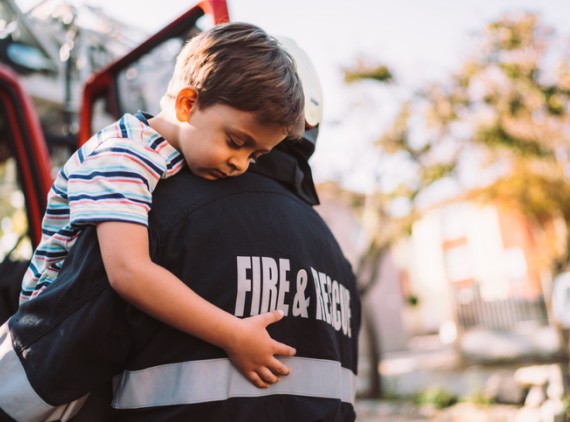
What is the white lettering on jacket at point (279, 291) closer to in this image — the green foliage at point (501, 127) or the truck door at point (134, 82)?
the truck door at point (134, 82)

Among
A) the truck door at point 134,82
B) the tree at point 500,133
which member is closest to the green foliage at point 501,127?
the tree at point 500,133

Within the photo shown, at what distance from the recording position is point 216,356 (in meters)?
1.18

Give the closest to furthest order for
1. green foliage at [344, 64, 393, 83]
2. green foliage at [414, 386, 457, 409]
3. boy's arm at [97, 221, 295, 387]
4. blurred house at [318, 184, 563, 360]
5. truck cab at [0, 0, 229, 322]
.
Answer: boy's arm at [97, 221, 295, 387], truck cab at [0, 0, 229, 322], green foliage at [414, 386, 457, 409], green foliage at [344, 64, 393, 83], blurred house at [318, 184, 563, 360]

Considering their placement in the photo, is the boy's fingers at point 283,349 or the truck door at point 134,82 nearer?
the boy's fingers at point 283,349

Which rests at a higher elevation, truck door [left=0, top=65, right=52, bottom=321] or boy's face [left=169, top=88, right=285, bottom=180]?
boy's face [left=169, top=88, right=285, bottom=180]

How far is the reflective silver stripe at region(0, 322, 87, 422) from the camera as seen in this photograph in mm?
1129

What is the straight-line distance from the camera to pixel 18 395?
1.13 m

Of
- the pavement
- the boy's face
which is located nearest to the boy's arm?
the boy's face

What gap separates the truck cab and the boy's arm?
1.43 meters

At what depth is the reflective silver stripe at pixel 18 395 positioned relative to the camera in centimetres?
113

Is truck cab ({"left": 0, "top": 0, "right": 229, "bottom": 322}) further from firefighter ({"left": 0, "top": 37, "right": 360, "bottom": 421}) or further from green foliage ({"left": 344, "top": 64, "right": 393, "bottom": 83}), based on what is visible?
green foliage ({"left": 344, "top": 64, "right": 393, "bottom": 83})

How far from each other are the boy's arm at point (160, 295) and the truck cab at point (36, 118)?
143 cm

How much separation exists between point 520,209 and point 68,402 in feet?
39.1

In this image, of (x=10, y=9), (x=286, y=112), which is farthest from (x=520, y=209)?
(x=286, y=112)
